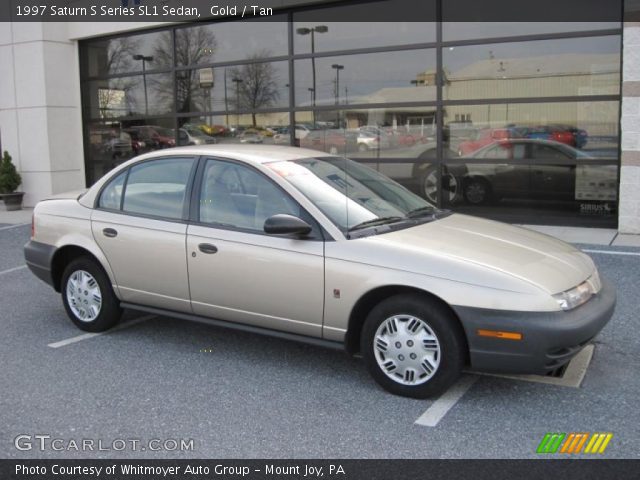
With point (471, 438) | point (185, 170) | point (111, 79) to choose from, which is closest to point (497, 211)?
point (185, 170)

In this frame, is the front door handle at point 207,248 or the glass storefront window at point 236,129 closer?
the front door handle at point 207,248

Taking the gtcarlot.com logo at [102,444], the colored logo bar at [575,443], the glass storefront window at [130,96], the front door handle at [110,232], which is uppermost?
the glass storefront window at [130,96]

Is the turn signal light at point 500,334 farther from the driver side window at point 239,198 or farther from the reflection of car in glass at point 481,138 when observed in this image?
the reflection of car in glass at point 481,138

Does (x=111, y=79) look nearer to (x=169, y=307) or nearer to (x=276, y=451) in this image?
(x=169, y=307)

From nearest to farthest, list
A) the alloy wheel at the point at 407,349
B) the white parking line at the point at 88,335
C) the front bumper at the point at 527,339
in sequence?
the front bumper at the point at 527,339 → the alloy wheel at the point at 407,349 → the white parking line at the point at 88,335

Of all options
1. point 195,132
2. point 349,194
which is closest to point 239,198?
point 349,194

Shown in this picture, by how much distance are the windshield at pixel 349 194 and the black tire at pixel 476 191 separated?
20.0 ft

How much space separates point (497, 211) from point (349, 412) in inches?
308

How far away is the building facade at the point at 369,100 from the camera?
10.5m

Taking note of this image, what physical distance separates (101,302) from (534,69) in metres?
7.81

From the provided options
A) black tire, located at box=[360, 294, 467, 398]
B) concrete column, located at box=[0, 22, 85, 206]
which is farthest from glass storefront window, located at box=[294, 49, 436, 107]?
black tire, located at box=[360, 294, 467, 398]

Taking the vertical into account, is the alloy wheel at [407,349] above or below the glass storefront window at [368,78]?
below

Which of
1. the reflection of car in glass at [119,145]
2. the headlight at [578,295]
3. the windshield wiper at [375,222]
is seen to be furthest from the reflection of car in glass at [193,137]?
the headlight at [578,295]

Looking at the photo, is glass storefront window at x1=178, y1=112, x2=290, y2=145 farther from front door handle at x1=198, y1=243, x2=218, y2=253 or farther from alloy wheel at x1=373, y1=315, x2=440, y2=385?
alloy wheel at x1=373, y1=315, x2=440, y2=385
